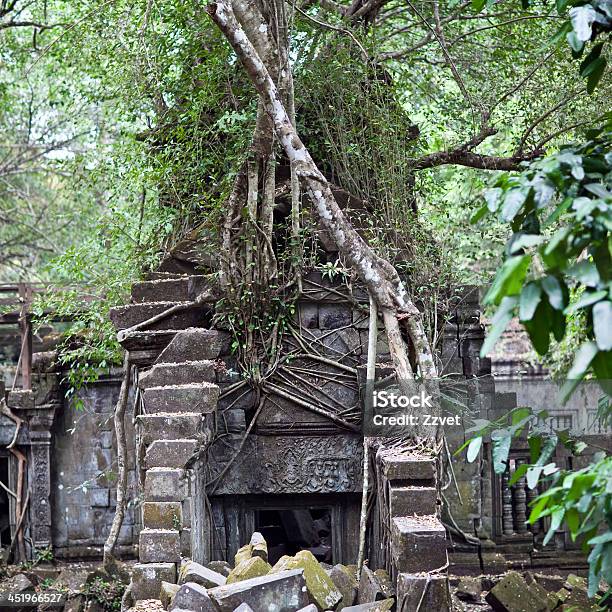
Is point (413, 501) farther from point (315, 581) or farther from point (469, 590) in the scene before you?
point (469, 590)

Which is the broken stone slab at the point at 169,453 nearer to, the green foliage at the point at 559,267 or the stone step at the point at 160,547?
the stone step at the point at 160,547

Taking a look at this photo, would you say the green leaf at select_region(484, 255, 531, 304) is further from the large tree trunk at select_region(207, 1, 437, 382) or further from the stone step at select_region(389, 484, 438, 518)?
the large tree trunk at select_region(207, 1, 437, 382)

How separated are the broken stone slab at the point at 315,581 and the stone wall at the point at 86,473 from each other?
628 cm

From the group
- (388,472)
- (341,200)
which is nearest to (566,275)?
(388,472)

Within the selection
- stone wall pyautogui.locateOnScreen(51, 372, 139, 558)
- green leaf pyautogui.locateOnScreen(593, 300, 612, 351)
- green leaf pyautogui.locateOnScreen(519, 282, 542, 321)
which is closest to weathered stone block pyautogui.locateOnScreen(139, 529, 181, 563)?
green leaf pyautogui.locateOnScreen(519, 282, 542, 321)

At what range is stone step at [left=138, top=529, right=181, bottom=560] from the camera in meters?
5.49

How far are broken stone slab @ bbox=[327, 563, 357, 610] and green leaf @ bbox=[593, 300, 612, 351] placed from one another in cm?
336

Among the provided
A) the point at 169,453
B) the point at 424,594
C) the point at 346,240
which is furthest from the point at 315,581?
the point at 346,240

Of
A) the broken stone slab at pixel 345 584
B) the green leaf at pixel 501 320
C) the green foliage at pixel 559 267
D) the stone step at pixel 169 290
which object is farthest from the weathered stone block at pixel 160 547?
the green leaf at pixel 501 320

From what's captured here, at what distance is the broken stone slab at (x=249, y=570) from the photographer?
16.5 ft

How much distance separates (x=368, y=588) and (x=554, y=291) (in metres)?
3.17

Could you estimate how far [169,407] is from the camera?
6359mm

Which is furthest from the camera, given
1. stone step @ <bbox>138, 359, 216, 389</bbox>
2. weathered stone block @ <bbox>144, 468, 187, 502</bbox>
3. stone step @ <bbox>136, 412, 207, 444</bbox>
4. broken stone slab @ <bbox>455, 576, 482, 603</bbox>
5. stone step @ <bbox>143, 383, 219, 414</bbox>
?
broken stone slab @ <bbox>455, 576, 482, 603</bbox>

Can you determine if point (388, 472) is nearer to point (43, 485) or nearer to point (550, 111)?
point (550, 111)
